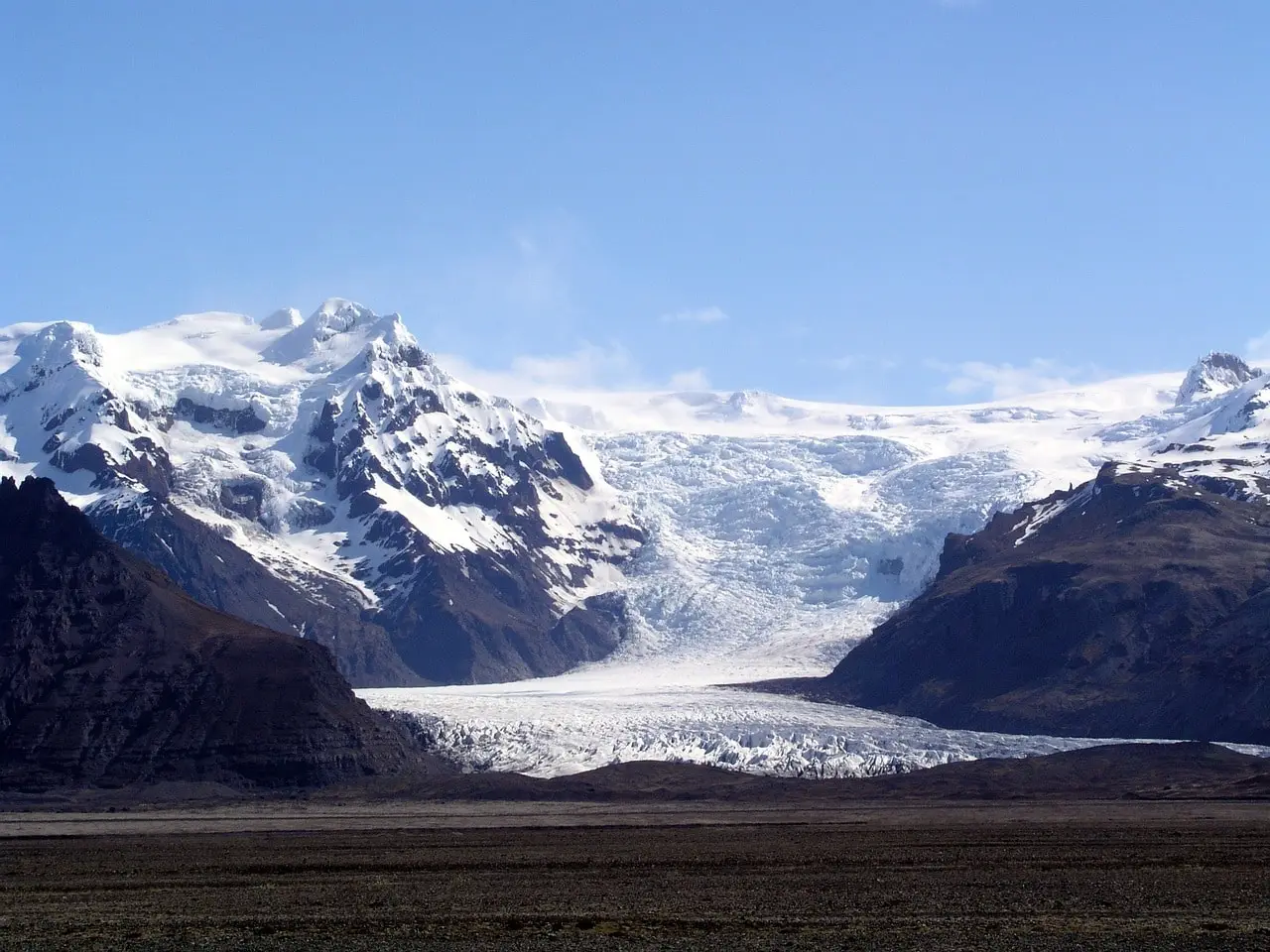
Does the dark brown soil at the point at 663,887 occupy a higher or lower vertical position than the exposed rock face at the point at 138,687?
lower

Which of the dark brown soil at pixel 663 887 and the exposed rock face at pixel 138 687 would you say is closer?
the dark brown soil at pixel 663 887

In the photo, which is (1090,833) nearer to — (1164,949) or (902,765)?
(1164,949)

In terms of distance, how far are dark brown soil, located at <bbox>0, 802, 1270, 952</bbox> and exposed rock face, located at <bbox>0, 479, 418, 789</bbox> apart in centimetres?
4832

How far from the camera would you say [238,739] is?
6634 inches

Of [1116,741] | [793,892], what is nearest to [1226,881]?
[793,892]

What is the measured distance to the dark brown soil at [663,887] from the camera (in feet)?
204

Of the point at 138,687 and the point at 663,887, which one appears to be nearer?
the point at 663,887

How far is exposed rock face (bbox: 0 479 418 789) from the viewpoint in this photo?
164m

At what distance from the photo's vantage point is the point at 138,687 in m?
173

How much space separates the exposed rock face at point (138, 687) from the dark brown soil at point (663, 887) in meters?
48.3

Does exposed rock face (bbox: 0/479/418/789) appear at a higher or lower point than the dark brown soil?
higher

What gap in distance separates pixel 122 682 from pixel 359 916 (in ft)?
363

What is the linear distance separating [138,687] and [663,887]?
106 m

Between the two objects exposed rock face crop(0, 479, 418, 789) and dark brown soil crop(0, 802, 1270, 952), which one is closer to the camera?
dark brown soil crop(0, 802, 1270, 952)
